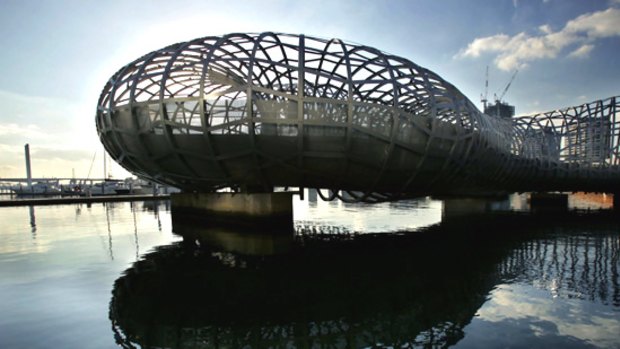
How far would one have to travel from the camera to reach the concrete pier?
17.2 metres

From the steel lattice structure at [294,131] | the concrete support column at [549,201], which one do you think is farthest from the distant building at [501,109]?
the steel lattice structure at [294,131]

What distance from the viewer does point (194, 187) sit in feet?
67.7

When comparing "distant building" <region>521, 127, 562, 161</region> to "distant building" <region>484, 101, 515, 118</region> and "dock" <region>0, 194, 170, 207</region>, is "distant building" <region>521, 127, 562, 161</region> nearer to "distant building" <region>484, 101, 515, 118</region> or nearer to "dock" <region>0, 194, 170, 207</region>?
"dock" <region>0, 194, 170, 207</region>

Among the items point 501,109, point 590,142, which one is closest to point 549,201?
point 590,142

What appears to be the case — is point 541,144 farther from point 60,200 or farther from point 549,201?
point 60,200

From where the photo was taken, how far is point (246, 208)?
58.0ft

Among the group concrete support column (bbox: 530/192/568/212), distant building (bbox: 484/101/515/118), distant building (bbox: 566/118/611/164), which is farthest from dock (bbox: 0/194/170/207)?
distant building (bbox: 484/101/515/118)

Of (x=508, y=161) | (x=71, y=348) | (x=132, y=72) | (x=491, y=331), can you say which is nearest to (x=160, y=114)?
(x=132, y=72)

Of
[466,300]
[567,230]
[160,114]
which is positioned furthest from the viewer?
[567,230]

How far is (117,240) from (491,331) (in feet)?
47.6

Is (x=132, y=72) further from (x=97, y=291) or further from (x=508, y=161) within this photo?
(x=508, y=161)

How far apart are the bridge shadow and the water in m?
0.04

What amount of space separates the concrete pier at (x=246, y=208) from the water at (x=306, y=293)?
9.98 feet

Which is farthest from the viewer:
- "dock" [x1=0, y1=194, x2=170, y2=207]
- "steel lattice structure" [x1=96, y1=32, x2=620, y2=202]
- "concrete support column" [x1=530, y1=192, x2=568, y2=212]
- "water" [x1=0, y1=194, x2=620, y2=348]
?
"concrete support column" [x1=530, y1=192, x2=568, y2=212]
